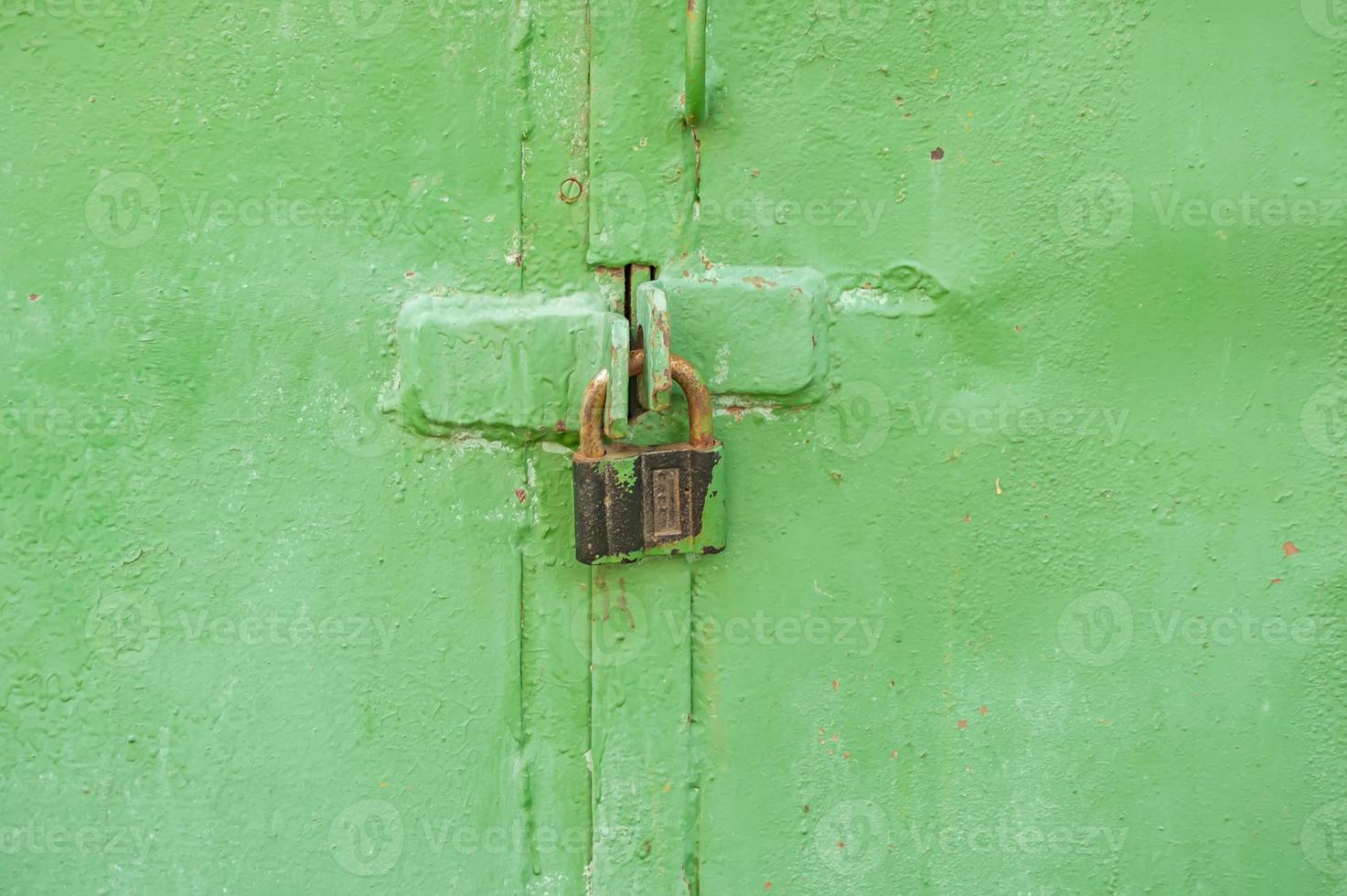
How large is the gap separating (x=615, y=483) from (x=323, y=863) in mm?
656

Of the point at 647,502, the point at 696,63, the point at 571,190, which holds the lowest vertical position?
the point at 647,502

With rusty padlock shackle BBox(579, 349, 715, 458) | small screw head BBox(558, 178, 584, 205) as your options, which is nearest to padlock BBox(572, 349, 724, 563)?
rusty padlock shackle BBox(579, 349, 715, 458)

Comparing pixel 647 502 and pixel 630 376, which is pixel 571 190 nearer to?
pixel 630 376

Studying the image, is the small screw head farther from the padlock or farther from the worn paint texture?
the padlock

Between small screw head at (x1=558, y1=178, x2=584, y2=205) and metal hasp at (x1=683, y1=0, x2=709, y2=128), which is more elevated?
metal hasp at (x1=683, y1=0, x2=709, y2=128)

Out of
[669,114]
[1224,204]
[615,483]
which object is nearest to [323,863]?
[615,483]

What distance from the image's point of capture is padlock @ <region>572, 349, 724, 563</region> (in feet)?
3.29

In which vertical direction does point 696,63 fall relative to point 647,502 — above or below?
above

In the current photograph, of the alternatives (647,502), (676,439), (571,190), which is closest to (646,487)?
(647,502)

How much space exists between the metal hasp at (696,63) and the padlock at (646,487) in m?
0.30

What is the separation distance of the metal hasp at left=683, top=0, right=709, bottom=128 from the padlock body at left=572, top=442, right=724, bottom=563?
1.31ft

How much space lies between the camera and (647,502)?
3.35ft

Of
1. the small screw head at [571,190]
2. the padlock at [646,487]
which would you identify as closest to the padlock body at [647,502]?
the padlock at [646,487]

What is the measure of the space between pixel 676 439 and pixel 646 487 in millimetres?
122
